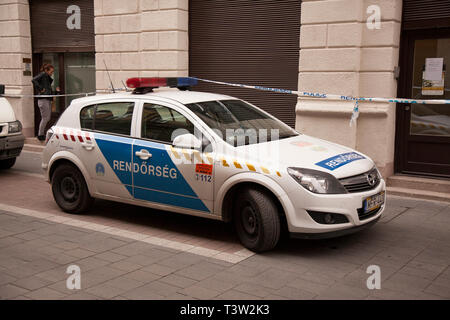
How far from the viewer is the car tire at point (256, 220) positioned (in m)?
5.31

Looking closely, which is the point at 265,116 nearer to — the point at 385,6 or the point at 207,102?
the point at 207,102

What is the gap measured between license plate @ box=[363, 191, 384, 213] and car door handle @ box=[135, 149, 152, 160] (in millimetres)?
2401

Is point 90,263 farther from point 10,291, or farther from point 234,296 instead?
point 234,296

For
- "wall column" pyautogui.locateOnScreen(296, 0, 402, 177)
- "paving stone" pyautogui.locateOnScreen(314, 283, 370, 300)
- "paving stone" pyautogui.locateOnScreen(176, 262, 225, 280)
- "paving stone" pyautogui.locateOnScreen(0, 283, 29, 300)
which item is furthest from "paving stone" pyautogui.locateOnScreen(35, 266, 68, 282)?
"wall column" pyautogui.locateOnScreen(296, 0, 402, 177)

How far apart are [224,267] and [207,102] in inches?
84.0

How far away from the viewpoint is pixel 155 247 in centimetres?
574

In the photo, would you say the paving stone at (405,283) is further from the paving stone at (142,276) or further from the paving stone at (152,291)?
the paving stone at (142,276)

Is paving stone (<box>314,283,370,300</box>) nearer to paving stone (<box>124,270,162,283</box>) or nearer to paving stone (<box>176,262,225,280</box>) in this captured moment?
paving stone (<box>176,262,225,280</box>)

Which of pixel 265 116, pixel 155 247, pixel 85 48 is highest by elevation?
pixel 85 48

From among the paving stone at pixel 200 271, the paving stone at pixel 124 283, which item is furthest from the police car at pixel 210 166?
the paving stone at pixel 124 283

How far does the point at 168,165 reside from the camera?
596cm

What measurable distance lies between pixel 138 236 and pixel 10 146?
473 centimetres

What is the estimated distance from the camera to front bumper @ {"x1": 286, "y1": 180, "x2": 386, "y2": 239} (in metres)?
5.17

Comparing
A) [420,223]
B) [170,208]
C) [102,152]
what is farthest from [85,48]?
[420,223]
